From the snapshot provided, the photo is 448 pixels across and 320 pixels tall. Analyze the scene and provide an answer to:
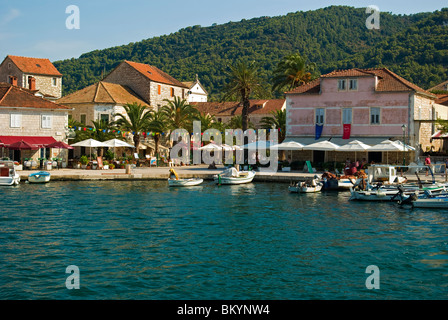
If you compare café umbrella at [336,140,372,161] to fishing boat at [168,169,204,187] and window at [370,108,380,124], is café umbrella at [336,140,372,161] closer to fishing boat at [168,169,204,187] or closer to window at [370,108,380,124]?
window at [370,108,380,124]

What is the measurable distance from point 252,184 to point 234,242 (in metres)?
23.0

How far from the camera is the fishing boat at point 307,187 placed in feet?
124

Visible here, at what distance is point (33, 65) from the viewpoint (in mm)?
79188

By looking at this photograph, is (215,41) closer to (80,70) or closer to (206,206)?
(80,70)

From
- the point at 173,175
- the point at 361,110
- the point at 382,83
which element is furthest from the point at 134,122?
the point at 382,83

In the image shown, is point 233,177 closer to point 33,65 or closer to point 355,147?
point 355,147

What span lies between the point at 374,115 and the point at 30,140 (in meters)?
31.7

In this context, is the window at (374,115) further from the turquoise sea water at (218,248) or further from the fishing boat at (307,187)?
the turquoise sea water at (218,248)

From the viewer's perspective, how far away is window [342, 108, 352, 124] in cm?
5031

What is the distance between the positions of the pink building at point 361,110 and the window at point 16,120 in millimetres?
25507

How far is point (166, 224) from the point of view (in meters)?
25.8

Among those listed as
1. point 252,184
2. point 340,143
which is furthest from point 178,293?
point 340,143

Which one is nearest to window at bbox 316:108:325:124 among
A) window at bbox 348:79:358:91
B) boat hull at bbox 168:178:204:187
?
window at bbox 348:79:358:91

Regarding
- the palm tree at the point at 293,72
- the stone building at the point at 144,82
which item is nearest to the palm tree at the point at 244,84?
the palm tree at the point at 293,72
